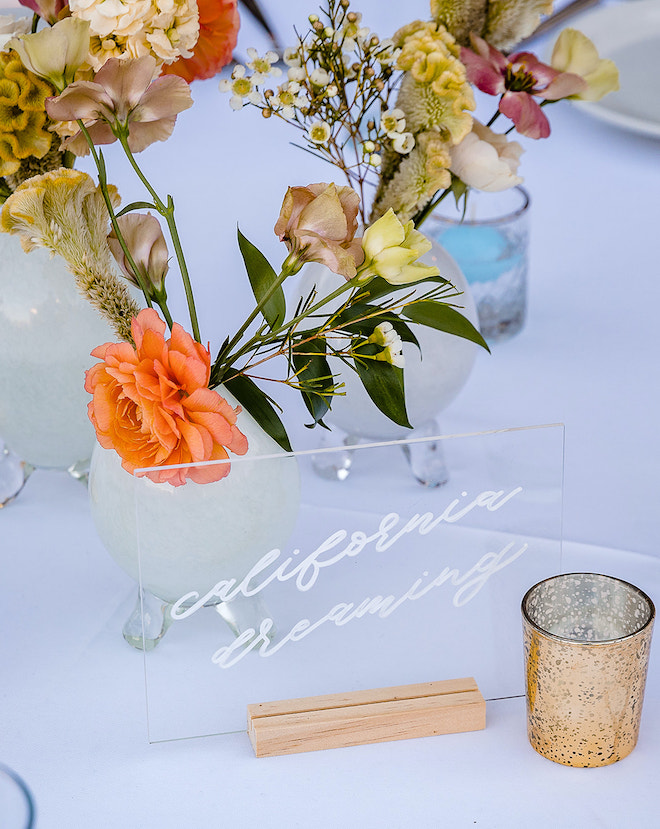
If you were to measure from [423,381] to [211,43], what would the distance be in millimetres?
249

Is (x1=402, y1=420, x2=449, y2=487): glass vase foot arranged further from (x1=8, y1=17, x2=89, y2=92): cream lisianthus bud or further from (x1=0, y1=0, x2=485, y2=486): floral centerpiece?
(x1=8, y1=17, x2=89, y2=92): cream lisianthus bud

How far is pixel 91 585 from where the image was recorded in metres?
0.69

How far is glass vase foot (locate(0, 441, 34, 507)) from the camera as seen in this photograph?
771 mm

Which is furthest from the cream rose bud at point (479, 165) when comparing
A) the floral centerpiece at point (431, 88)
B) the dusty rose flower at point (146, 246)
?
the dusty rose flower at point (146, 246)

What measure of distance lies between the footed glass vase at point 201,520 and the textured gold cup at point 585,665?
0.14 m

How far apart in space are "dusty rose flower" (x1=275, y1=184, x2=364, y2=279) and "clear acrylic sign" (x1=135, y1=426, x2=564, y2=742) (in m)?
0.11

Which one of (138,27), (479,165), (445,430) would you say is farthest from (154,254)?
(445,430)

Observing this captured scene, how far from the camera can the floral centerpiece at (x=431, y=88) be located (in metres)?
0.60

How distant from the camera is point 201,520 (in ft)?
1.82

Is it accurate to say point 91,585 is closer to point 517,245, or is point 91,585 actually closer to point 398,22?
point 517,245

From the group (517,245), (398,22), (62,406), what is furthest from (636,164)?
(62,406)

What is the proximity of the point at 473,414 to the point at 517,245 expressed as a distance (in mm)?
151

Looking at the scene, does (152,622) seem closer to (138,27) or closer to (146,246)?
(146,246)

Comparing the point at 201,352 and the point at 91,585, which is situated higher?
the point at 201,352
